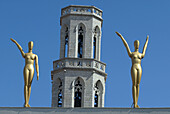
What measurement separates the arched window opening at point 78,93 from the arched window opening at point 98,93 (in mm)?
1155

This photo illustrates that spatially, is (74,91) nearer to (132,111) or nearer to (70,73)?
(70,73)

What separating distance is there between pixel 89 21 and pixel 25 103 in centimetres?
2093

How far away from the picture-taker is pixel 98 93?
253 ft

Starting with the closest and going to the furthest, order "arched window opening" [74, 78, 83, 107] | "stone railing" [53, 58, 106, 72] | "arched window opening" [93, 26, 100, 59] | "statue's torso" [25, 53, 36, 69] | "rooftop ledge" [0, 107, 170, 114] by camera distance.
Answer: "rooftop ledge" [0, 107, 170, 114], "statue's torso" [25, 53, 36, 69], "arched window opening" [74, 78, 83, 107], "stone railing" [53, 58, 106, 72], "arched window opening" [93, 26, 100, 59]

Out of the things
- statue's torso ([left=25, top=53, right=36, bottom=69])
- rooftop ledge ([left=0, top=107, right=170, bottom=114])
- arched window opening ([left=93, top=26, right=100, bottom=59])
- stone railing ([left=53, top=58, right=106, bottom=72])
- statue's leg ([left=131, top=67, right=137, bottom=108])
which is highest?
arched window opening ([left=93, top=26, right=100, bottom=59])

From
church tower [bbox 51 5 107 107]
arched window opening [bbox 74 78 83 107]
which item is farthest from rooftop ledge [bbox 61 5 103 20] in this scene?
arched window opening [bbox 74 78 83 107]

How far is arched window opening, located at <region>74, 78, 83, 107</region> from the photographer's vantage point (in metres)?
76.1

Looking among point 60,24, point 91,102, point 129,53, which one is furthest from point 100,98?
point 129,53

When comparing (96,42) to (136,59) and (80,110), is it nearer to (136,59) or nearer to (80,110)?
(136,59)

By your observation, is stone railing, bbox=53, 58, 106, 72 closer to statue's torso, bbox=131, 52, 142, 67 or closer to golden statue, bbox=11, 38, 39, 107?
golden statue, bbox=11, 38, 39, 107

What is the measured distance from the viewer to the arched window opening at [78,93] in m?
76.1

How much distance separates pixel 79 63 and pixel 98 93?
8.20 ft

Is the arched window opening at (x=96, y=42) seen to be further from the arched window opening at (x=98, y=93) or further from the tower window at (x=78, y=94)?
the tower window at (x=78, y=94)

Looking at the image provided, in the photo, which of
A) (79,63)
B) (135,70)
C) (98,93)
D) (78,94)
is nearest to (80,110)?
(135,70)
